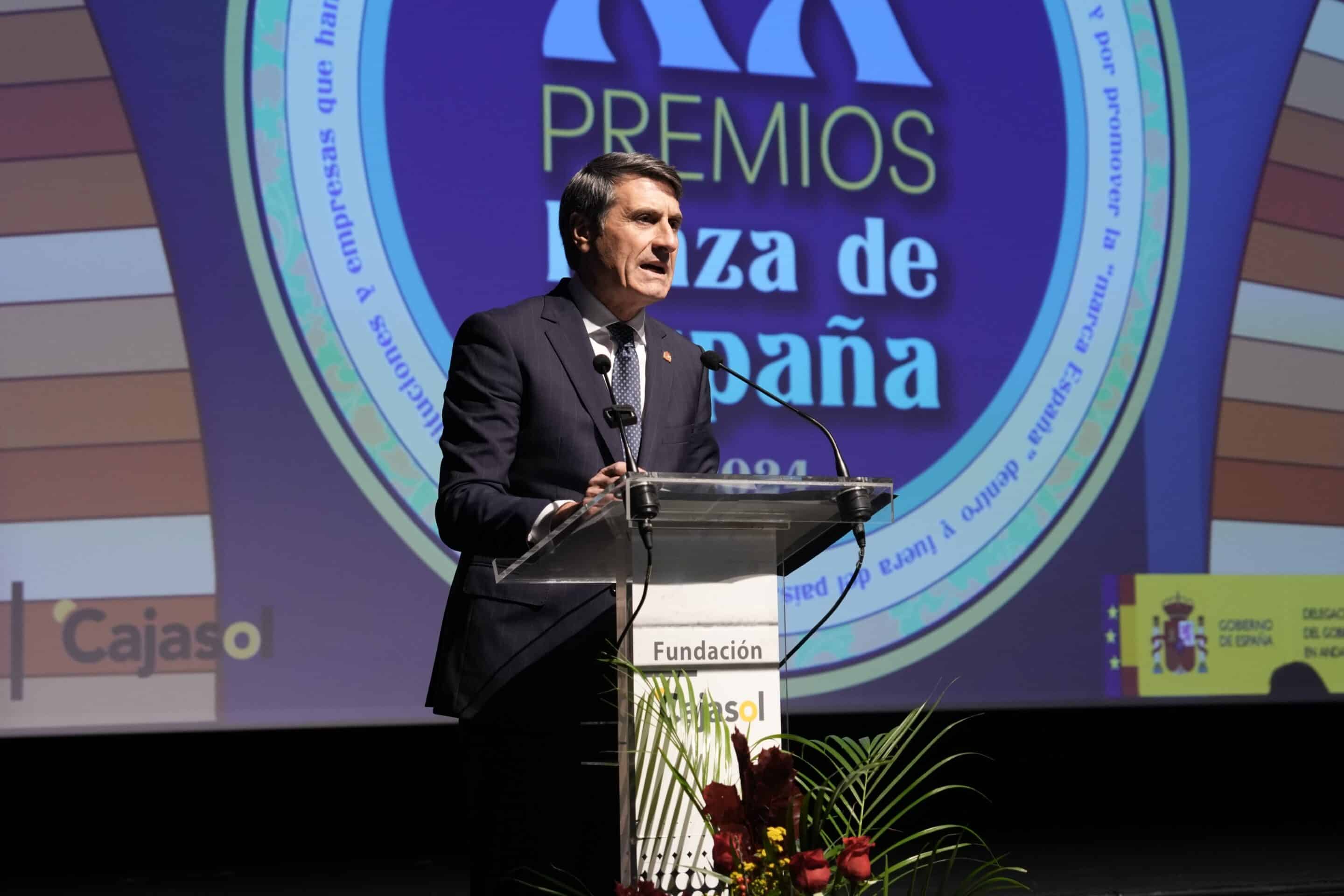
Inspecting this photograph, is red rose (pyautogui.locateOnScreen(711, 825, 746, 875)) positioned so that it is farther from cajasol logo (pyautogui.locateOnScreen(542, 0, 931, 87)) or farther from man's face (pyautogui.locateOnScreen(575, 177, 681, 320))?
cajasol logo (pyautogui.locateOnScreen(542, 0, 931, 87))

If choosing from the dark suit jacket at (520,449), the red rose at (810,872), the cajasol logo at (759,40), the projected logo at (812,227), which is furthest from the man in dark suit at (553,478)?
the cajasol logo at (759,40)

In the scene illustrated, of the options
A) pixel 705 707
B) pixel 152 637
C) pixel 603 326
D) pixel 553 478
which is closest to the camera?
pixel 705 707

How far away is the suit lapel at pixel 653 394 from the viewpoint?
202cm

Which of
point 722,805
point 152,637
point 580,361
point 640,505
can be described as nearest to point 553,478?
point 580,361

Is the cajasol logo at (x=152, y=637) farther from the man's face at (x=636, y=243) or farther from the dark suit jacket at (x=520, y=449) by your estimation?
the man's face at (x=636, y=243)

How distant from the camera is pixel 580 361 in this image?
2.03 metres

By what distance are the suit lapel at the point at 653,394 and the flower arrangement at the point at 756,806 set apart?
49cm

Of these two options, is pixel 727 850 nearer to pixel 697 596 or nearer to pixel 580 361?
pixel 697 596

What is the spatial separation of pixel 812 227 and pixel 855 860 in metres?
2.94

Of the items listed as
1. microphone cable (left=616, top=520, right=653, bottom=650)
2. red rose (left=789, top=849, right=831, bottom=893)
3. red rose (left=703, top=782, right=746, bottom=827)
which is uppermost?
microphone cable (left=616, top=520, right=653, bottom=650)

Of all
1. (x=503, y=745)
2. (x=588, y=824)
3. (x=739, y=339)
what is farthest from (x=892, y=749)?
(x=739, y=339)

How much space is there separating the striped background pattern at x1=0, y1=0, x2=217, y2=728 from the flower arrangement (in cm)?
217

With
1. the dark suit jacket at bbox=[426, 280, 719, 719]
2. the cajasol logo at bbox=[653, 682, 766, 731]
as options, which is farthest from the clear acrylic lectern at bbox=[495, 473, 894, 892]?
the dark suit jacket at bbox=[426, 280, 719, 719]

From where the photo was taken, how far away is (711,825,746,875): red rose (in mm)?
1410
